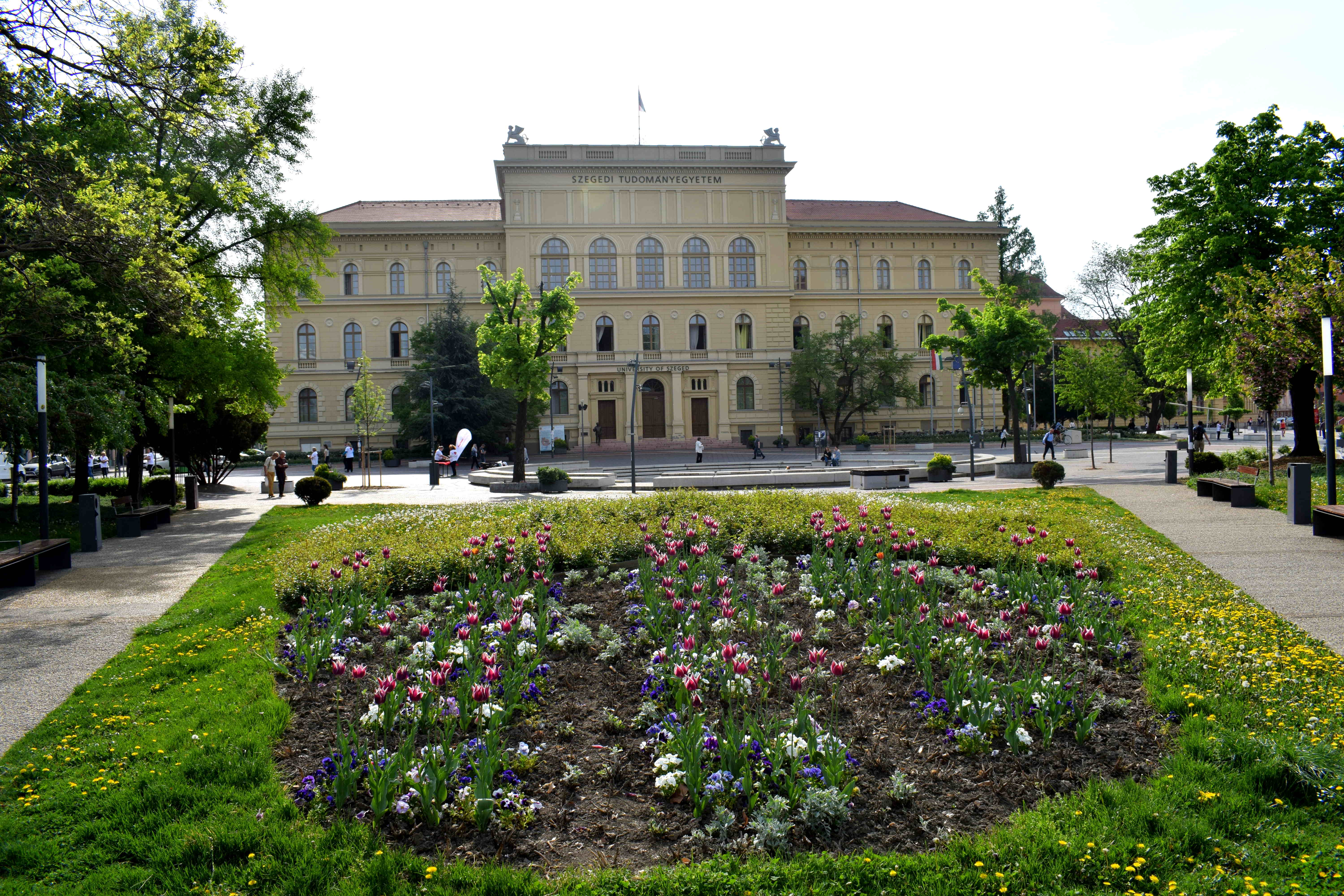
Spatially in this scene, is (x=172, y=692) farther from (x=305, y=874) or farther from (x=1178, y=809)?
(x=1178, y=809)

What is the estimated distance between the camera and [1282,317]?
2069cm

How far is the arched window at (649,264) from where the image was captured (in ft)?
199

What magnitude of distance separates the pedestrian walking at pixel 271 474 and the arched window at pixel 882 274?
155ft

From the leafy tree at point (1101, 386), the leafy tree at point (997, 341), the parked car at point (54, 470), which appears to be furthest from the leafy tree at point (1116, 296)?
the parked car at point (54, 470)

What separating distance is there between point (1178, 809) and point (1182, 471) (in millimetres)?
28099

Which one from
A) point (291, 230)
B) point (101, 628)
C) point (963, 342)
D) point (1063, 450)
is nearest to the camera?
point (101, 628)

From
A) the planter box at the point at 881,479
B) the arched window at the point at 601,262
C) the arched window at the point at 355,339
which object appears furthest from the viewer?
the arched window at the point at 355,339

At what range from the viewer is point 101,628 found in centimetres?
902

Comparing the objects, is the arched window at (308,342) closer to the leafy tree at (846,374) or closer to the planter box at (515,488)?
the leafy tree at (846,374)

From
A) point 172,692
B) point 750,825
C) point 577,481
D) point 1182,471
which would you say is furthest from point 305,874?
point 1182,471

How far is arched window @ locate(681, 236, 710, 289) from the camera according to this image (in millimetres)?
61125

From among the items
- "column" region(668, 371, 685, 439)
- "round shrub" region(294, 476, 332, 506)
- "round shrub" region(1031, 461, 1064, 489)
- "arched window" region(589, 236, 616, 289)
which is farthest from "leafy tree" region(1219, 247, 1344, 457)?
"arched window" region(589, 236, 616, 289)

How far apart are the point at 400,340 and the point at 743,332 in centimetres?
2380

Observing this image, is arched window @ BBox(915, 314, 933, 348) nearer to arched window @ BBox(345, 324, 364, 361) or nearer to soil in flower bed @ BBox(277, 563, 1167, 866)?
arched window @ BBox(345, 324, 364, 361)
